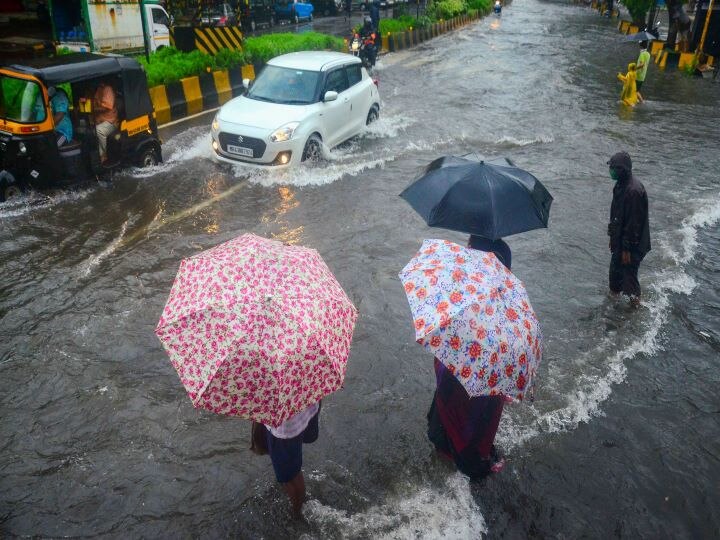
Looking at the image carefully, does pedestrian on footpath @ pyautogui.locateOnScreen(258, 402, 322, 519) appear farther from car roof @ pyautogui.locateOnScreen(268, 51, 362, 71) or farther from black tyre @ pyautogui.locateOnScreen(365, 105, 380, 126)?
black tyre @ pyautogui.locateOnScreen(365, 105, 380, 126)

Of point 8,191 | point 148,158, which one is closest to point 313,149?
point 148,158

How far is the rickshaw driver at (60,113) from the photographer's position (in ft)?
24.5

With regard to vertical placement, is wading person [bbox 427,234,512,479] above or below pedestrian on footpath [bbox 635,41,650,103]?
below

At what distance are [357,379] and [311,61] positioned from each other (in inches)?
278

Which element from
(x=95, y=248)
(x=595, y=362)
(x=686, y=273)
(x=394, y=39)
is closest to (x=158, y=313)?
(x=95, y=248)

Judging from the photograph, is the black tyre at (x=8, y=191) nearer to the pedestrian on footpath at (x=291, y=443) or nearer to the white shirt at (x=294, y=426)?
the pedestrian on footpath at (x=291, y=443)

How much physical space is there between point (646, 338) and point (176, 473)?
4.47 m

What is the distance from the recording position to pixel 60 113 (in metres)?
7.52

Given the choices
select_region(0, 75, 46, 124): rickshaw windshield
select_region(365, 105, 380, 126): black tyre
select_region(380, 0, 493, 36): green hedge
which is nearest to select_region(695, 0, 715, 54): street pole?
select_region(380, 0, 493, 36): green hedge

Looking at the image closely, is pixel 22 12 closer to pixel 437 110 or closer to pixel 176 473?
pixel 437 110

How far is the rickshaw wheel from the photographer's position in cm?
892

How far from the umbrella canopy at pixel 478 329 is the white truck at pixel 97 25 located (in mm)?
15277

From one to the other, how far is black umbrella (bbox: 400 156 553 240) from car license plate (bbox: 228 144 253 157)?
4932mm

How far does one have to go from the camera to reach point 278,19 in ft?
101
